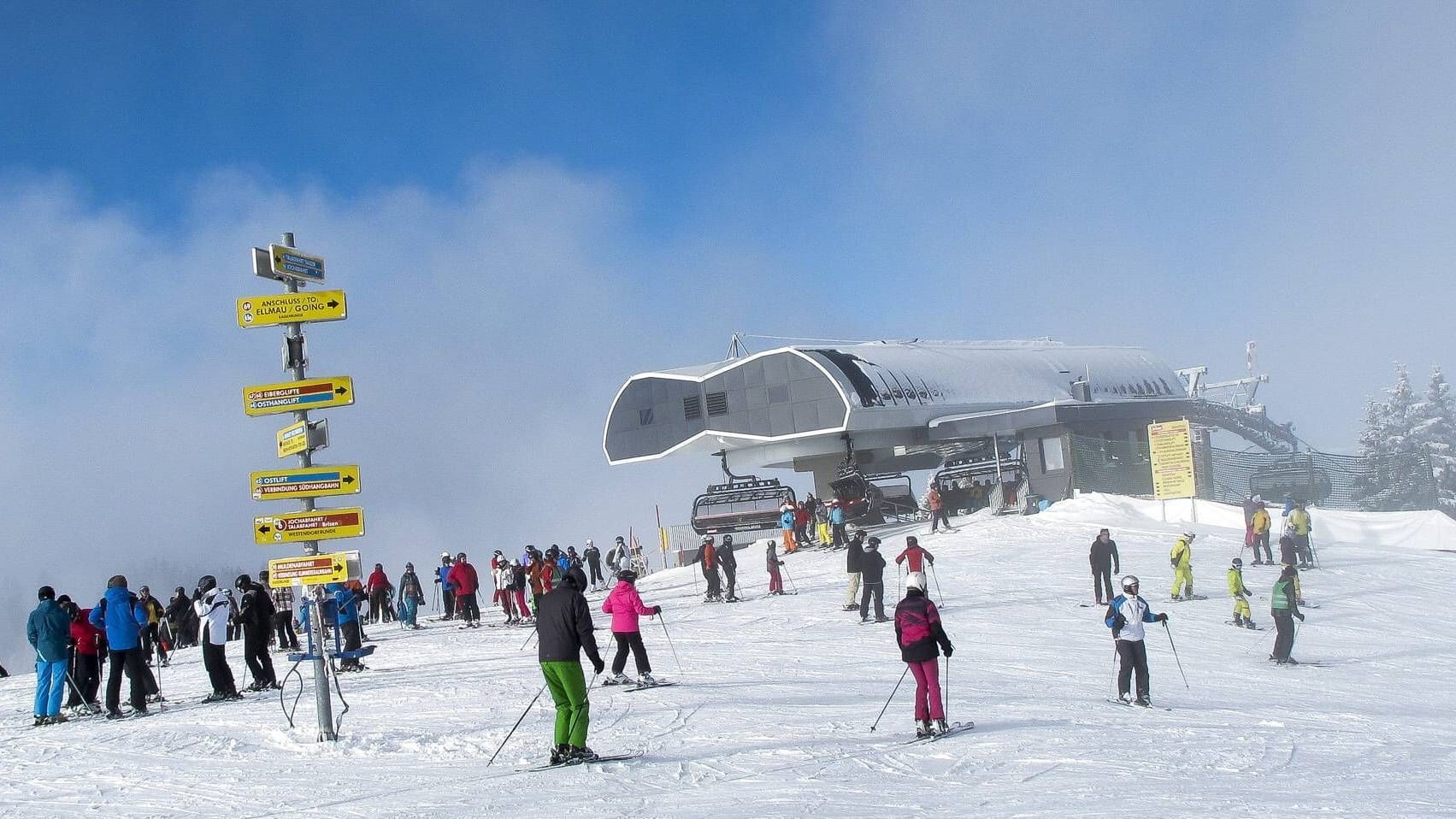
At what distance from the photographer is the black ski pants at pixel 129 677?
12.8m

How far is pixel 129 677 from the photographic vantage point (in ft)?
42.0

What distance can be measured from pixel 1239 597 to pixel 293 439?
1480 cm

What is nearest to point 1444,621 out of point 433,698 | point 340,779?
point 433,698

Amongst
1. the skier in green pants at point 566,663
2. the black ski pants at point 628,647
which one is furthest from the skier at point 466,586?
the skier in green pants at point 566,663

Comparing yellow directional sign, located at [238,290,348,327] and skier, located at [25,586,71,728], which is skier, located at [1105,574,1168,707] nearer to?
yellow directional sign, located at [238,290,348,327]

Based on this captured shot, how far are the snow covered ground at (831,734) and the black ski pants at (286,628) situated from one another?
59.7 inches

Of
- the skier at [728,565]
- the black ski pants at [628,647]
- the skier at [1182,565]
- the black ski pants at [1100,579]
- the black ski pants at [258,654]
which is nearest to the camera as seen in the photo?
the black ski pants at [628,647]

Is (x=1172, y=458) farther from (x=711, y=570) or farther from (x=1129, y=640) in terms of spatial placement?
(x=1129, y=640)

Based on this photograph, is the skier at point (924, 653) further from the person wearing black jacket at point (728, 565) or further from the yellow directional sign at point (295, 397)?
the person wearing black jacket at point (728, 565)

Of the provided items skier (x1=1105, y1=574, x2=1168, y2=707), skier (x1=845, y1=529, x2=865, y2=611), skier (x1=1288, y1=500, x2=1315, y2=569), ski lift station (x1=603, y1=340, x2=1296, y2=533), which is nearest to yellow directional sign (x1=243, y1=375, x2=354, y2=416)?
skier (x1=1105, y1=574, x2=1168, y2=707)

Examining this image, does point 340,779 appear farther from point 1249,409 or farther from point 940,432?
point 1249,409

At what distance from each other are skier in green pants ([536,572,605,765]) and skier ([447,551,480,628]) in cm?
1470

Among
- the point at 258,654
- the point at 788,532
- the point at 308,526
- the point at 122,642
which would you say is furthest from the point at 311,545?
→ the point at 788,532

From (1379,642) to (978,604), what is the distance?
245 inches
